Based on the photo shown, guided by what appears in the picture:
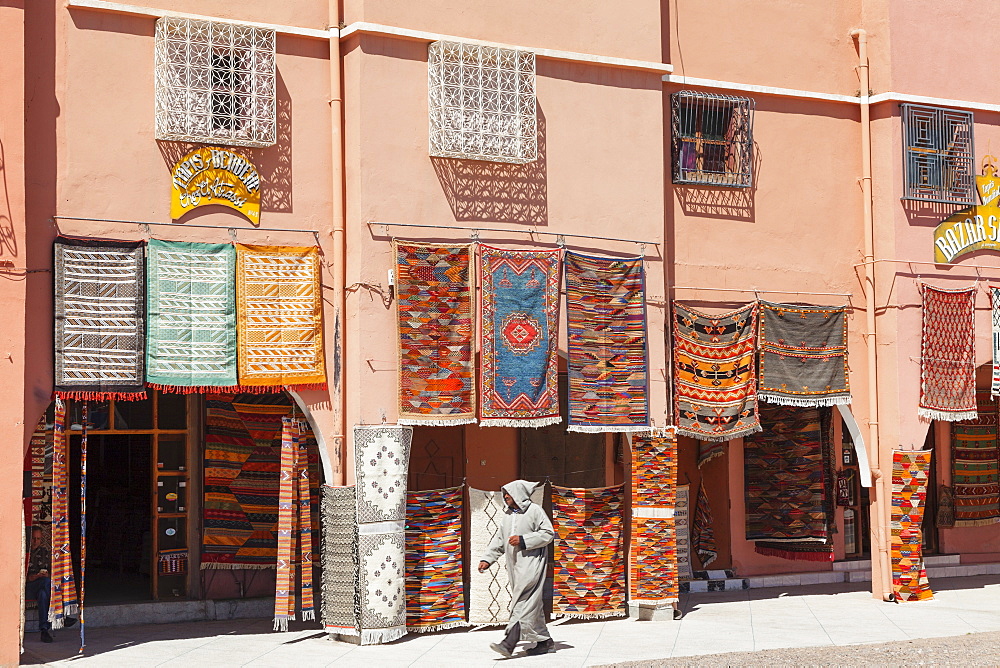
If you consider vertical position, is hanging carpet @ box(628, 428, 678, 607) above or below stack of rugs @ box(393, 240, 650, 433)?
below

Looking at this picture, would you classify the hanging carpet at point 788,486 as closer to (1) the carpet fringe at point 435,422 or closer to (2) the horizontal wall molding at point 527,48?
(2) the horizontal wall molding at point 527,48

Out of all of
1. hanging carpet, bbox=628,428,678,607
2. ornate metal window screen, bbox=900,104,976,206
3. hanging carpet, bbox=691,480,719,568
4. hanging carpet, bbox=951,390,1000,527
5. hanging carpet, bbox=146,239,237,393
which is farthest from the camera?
hanging carpet, bbox=951,390,1000,527

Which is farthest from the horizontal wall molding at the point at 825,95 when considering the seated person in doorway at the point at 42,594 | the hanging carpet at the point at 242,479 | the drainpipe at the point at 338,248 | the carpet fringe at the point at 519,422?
the seated person in doorway at the point at 42,594

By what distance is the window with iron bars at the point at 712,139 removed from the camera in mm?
13852

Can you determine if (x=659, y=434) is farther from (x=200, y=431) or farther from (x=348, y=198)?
(x=200, y=431)

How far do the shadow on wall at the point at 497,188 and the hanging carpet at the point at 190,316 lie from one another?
2.30 m

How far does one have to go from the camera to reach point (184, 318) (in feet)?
36.5

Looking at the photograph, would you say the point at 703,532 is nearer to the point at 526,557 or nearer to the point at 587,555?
the point at 587,555

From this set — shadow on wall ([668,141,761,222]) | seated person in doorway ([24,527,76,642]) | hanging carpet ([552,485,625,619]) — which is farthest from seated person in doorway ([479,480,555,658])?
shadow on wall ([668,141,761,222])

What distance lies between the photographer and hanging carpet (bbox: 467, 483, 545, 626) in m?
12.3

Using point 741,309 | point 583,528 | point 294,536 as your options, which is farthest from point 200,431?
point 741,309

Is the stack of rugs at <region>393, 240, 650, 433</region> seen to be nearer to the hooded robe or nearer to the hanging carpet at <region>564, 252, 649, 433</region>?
the hanging carpet at <region>564, 252, 649, 433</region>

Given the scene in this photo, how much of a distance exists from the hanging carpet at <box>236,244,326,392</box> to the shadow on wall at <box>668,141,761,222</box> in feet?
14.9

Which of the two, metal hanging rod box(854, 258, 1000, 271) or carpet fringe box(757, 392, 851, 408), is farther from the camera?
metal hanging rod box(854, 258, 1000, 271)
